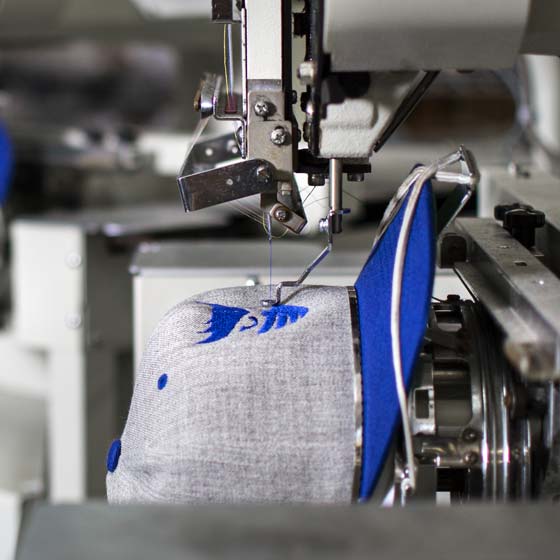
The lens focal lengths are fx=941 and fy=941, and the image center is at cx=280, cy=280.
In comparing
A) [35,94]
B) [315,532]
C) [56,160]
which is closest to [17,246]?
[56,160]

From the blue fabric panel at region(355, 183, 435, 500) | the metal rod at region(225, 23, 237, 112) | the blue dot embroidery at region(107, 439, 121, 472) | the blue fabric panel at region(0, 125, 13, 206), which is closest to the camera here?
the blue fabric panel at region(355, 183, 435, 500)

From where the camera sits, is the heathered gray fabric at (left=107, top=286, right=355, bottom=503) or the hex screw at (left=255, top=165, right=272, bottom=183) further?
the hex screw at (left=255, top=165, right=272, bottom=183)

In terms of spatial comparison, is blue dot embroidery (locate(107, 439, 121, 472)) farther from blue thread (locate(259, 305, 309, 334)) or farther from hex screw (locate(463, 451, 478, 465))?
hex screw (locate(463, 451, 478, 465))

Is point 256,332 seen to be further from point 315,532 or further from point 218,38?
point 218,38

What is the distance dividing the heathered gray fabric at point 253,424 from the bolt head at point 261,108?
18cm

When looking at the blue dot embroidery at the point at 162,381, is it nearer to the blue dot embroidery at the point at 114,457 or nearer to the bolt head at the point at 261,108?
the blue dot embroidery at the point at 114,457

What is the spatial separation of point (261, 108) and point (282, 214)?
0.28 feet

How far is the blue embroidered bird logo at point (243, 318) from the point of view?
0.66 metres

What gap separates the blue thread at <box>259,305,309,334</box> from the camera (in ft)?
2.18

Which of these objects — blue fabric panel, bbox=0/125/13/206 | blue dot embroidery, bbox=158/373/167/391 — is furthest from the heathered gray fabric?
blue fabric panel, bbox=0/125/13/206

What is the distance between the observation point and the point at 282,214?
76 centimetres

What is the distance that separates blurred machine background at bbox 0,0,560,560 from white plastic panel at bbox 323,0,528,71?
0.16ft

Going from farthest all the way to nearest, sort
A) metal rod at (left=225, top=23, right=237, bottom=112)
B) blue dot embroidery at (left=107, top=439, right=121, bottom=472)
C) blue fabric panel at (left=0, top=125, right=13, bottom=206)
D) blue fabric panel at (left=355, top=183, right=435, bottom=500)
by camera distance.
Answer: blue fabric panel at (left=0, top=125, right=13, bottom=206), metal rod at (left=225, top=23, right=237, bottom=112), blue dot embroidery at (left=107, top=439, right=121, bottom=472), blue fabric panel at (left=355, top=183, right=435, bottom=500)

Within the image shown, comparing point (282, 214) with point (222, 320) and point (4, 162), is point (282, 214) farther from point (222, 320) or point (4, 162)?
point (4, 162)
